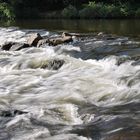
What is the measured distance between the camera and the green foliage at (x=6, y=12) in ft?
139

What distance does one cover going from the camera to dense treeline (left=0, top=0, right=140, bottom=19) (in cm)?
3738

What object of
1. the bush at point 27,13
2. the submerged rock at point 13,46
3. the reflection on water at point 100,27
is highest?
the submerged rock at point 13,46

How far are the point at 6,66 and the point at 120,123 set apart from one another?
8.40m

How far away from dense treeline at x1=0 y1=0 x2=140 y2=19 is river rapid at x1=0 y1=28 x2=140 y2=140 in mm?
19025

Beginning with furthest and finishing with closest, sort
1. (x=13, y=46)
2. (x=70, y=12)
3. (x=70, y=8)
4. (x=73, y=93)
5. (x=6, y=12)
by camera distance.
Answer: (x=6, y=12) → (x=70, y=8) → (x=70, y=12) → (x=13, y=46) → (x=73, y=93)

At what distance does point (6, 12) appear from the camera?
1687 inches

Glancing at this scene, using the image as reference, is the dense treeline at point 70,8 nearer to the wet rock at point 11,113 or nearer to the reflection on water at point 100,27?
the reflection on water at point 100,27

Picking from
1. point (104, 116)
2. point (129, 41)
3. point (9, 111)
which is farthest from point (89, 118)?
point (129, 41)

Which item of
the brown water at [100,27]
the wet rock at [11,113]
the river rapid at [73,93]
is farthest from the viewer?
the brown water at [100,27]

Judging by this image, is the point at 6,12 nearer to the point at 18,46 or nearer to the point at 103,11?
the point at 103,11

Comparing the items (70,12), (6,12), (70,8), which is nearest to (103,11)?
(70,12)

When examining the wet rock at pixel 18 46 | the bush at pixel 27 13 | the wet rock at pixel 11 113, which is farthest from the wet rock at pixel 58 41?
the bush at pixel 27 13

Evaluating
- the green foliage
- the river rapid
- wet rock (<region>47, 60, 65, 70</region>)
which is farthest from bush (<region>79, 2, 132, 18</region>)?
wet rock (<region>47, 60, 65, 70</region>)

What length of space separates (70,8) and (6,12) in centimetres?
745
